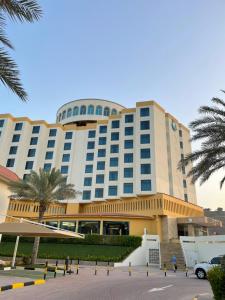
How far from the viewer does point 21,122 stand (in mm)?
55219

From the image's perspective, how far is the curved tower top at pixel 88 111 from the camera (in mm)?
58438

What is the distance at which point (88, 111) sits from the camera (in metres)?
58.9

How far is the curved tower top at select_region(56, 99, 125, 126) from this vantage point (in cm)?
5844

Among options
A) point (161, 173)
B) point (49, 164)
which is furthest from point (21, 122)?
point (161, 173)

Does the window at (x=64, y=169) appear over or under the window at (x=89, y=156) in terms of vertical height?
under

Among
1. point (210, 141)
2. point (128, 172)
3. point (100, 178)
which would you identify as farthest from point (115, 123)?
point (210, 141)

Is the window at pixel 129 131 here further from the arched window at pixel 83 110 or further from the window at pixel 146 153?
the arched window at pixel 83 110

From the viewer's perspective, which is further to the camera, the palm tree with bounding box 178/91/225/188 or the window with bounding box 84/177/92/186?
the window with bounding box 84/177/92/186

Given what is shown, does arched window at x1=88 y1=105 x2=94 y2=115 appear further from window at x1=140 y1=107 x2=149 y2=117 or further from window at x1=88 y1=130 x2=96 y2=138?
window at x1=140 y1=107 x2=149 y2=117

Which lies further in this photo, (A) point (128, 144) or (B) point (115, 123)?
(B) point (115, 123)

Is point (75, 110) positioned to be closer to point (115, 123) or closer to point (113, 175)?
point (115, 123)

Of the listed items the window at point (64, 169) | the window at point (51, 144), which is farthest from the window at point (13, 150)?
the window at point (64, 169)

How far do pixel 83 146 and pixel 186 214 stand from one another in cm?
2352

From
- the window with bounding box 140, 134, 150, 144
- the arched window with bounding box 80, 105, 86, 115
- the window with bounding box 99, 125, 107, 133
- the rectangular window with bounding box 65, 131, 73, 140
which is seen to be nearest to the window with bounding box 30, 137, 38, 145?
the rectangular window with bounding box 65, 131, 73, 140
